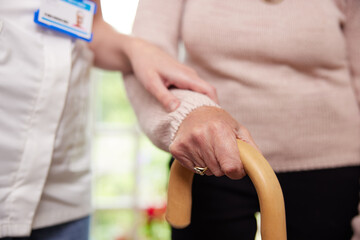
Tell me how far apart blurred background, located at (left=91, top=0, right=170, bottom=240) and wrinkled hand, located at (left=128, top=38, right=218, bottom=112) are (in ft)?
3.35

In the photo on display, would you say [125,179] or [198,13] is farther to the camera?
[125,179]

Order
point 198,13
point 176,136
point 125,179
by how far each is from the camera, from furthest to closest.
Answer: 1. point 125,179
2. point 198,13
3. point 176,136

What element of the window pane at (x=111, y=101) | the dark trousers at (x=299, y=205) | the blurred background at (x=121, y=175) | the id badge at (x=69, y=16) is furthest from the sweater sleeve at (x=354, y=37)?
the window pane at (x=111, y=101)

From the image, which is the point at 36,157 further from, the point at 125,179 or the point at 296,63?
the point at 125,179

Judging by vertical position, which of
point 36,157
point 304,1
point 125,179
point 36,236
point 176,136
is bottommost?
point 125,179

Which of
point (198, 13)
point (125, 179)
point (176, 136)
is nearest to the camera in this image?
point (176, 136)

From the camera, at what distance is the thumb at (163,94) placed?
1.14ft

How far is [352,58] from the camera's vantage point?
45cm

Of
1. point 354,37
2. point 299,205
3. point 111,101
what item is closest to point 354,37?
point 354,37

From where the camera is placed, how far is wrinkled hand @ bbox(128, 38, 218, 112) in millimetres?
361

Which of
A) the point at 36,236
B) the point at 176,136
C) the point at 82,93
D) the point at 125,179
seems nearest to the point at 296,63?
the point at 176,136

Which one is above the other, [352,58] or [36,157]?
[352,58]

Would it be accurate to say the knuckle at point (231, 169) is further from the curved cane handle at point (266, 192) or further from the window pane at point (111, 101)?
the window pane at point (111, 101)

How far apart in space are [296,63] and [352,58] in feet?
0.38
